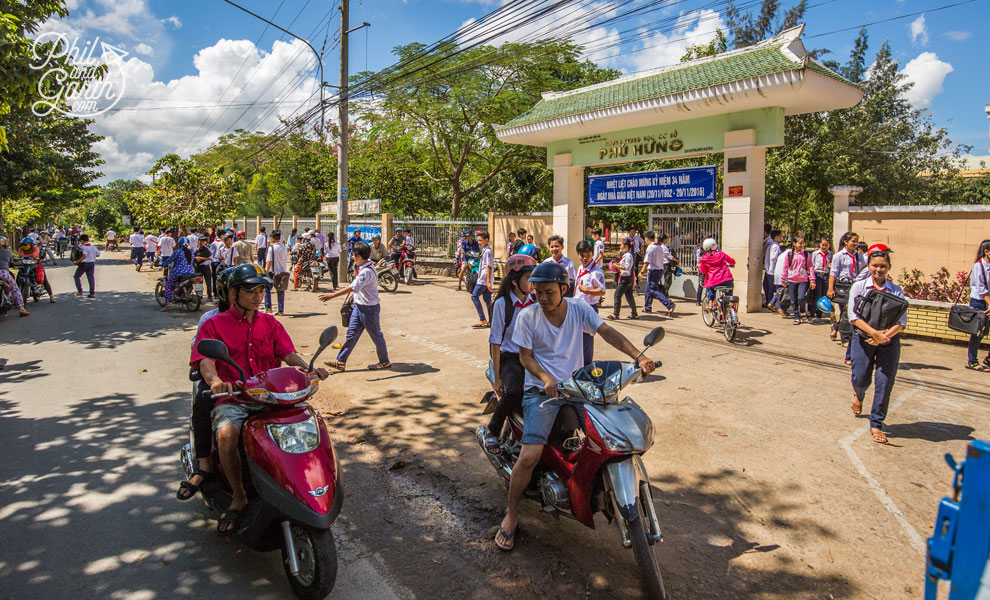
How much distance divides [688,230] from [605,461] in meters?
12.5

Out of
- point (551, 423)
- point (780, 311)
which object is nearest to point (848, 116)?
point (780, 311)

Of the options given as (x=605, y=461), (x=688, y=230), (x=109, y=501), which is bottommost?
(x=109, y=501)

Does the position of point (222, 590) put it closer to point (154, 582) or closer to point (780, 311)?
point (154, 582)

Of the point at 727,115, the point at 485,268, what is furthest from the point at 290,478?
the point at 727,115

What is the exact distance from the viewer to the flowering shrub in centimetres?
947

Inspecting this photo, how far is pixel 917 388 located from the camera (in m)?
6.80

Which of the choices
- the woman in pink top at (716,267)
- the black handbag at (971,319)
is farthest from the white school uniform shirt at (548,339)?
the woman in pink top at (716,267)

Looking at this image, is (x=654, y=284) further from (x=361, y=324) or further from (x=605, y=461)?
(x=605, y=461)

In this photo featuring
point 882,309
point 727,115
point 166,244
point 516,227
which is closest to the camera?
point 882,309

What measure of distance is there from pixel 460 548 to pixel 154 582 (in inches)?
62.9

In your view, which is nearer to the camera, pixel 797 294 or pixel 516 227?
pixel 797 294

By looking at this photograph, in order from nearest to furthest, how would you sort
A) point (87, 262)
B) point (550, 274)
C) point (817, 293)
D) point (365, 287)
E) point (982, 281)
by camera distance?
point (550, 274)
point (982, 281)
point (365, 287)
point (817, 293)
point (87, 262)

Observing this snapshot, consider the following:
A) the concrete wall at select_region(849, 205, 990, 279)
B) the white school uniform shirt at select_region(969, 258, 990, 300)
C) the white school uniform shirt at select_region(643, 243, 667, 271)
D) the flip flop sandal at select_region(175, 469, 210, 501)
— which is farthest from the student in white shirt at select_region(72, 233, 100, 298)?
the white school uniform shirt at select_region(969, 258, 990, 300)

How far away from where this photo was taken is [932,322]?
9.47 metres
